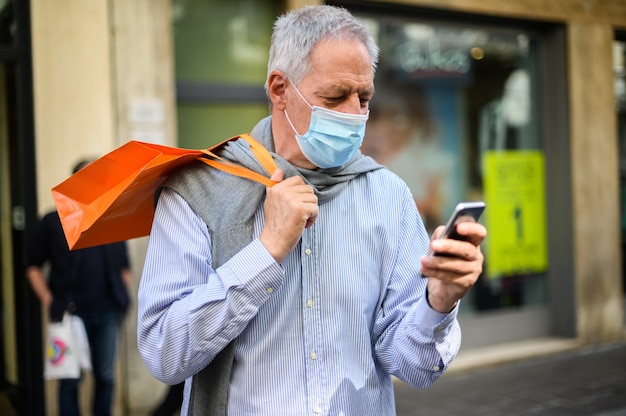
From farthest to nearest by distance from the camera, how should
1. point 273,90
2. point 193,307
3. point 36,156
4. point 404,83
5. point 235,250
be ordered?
point 404,83, point 36,156, point 273,90, point 235,250, point 193,307

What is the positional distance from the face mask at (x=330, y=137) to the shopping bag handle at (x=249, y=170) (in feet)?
0.35

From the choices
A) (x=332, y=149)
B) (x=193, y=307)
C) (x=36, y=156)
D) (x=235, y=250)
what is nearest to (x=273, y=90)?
(x=332, y=149)

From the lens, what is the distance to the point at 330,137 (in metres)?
2.00

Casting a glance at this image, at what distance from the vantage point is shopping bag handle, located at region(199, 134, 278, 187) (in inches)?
76.4

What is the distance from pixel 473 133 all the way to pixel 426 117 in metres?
0.64

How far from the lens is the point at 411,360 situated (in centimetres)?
192

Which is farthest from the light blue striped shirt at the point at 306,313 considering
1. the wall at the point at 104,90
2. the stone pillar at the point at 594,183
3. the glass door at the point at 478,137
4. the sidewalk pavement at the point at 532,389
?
the stone pillar at the point at 594,183

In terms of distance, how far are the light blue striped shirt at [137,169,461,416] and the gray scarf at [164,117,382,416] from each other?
0.09 feet

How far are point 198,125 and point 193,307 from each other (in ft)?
16.3

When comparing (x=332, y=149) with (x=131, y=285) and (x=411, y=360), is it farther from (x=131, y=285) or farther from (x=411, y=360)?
(x=131, y=285)

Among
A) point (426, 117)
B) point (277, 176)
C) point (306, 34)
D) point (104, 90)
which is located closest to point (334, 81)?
point (306, 34)

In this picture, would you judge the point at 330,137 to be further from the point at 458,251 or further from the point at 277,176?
the point at 458,251

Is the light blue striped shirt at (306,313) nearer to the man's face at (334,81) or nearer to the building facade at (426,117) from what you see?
the man's face at (334,81)

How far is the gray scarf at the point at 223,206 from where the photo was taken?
1921 mm
